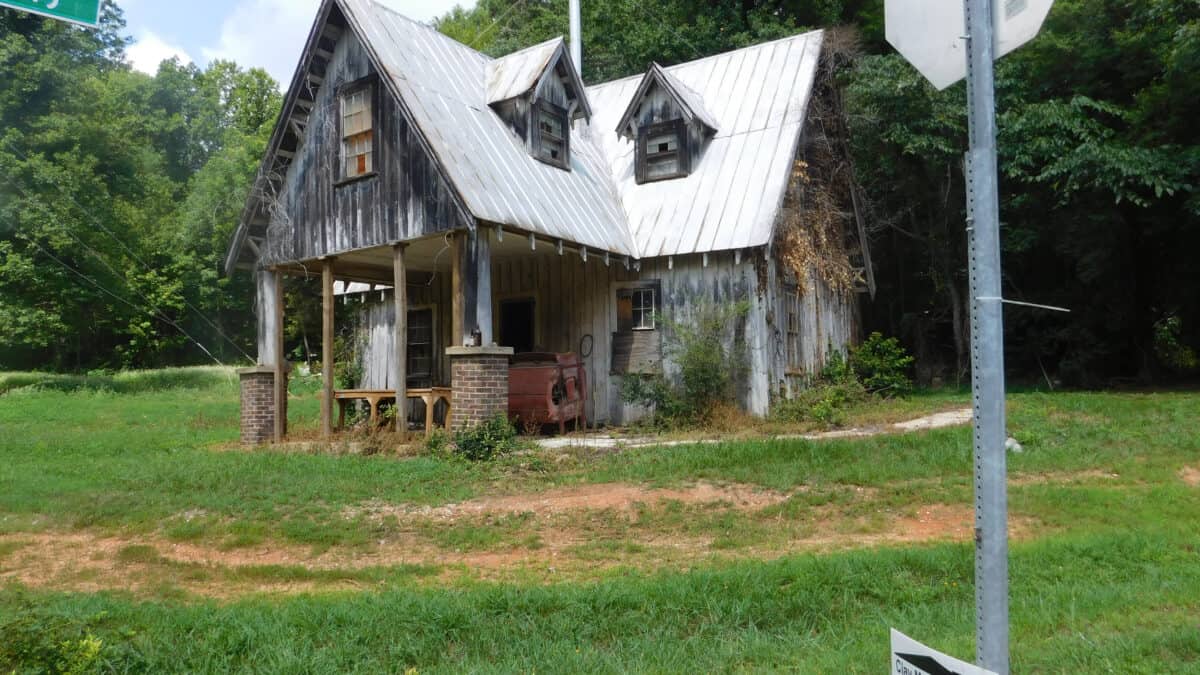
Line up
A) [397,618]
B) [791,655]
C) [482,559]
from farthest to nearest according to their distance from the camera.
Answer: [482,559] < [397,618] < [791,655]

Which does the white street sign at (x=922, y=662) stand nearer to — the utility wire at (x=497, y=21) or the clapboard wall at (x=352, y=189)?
the clapboard wall at (x=352, y=189)

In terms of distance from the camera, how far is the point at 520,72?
16781 millimetres

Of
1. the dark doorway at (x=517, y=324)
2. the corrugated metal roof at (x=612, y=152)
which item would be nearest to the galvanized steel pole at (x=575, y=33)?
the corrugated metal roof at (x=612, y=152)

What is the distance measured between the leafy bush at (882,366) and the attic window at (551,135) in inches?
317

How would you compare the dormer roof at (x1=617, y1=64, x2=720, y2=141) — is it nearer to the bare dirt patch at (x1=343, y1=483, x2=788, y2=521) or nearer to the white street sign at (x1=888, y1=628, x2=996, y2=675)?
the bare dirt patch at (x1=343, y1=483, x2=788, y2=521)

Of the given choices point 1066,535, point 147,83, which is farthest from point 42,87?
point 1066,535

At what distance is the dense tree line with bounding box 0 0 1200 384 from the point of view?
803 inches

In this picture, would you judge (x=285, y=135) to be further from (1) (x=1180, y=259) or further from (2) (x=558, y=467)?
(1) (x=1180, y=259)

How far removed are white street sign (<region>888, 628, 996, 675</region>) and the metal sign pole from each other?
262mm

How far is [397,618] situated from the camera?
223 inches

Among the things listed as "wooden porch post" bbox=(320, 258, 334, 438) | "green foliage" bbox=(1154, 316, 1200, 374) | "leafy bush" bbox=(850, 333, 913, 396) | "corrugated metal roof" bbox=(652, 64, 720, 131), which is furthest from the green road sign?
"green foliage" bbox=(1154, 316, 1200, 374)

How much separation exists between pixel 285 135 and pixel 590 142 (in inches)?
264

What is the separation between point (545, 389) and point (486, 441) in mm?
3001

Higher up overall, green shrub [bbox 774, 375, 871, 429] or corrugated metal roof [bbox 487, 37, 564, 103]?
corrugated metal roof [bbox 487, 37, 564, 103]
